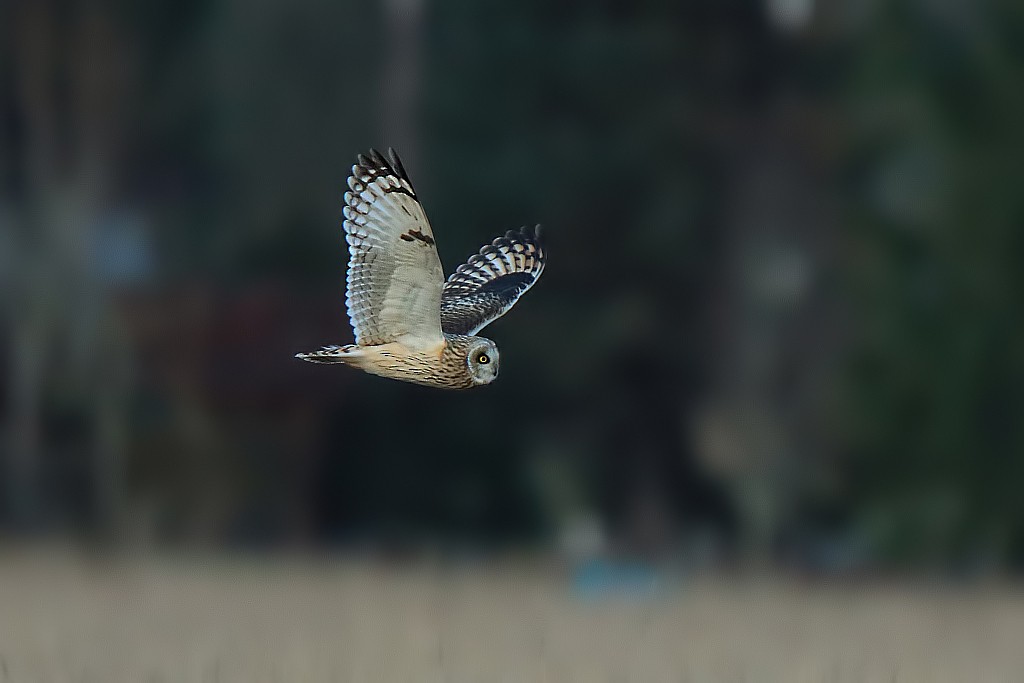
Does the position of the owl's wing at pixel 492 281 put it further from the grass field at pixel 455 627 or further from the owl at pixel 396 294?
the grass field at pixel 455 627

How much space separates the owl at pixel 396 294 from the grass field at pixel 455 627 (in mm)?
1074

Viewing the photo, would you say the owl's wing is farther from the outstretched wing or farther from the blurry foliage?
the blurry foliage

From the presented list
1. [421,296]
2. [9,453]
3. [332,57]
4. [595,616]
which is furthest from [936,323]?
[421,296]

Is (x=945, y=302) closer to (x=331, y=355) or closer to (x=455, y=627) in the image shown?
(x=455, y=627)

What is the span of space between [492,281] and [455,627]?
15.8ft

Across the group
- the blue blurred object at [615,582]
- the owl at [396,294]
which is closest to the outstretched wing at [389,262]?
the owl at [396,294]

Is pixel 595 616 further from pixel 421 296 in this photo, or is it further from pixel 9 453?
pixel 9 453

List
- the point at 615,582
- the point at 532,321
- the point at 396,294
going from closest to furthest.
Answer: the point at 396,294
the point at 615,582
the point at 532,321

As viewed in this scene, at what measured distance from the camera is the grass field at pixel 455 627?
815 cm

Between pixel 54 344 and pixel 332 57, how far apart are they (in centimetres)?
491

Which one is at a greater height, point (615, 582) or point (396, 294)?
point (396, 294)

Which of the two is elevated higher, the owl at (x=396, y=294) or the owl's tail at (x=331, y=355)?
the owl at (x=396, y=294)

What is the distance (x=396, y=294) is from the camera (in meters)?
5.68

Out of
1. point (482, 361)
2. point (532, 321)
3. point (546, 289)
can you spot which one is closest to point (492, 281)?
point (482, 361)
